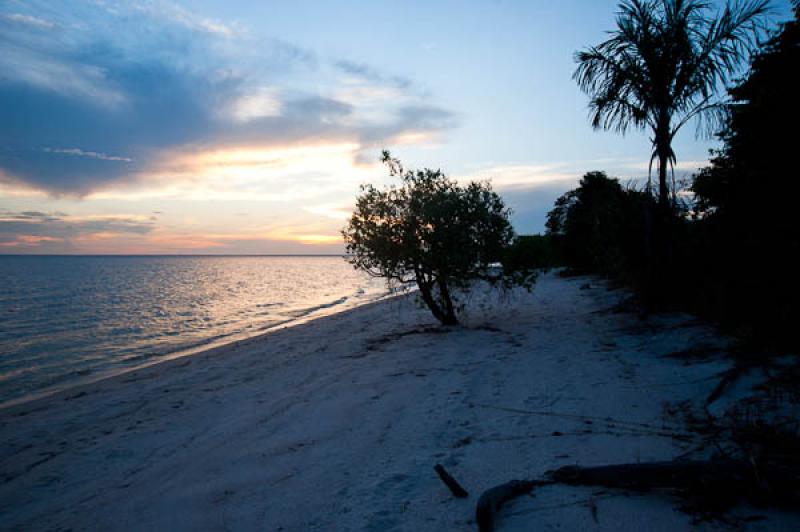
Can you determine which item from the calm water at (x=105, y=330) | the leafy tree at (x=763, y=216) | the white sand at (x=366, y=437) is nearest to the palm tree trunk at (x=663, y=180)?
the leafy tree at (x=763, y=216)

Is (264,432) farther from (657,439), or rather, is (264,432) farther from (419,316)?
(419,316)

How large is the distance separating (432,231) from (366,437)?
806cm

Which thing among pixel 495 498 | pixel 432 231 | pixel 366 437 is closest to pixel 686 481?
pixel 495 498

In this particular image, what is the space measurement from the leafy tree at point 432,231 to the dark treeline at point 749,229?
4.04 meters

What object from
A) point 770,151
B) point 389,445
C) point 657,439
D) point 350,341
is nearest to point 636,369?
point 657,439

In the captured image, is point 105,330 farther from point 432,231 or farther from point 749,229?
point 749,229

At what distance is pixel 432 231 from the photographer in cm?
1297

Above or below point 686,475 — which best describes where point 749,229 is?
above

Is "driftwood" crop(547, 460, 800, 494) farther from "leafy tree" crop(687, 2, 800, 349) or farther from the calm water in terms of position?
the calm water

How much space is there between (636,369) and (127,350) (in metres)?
18.7

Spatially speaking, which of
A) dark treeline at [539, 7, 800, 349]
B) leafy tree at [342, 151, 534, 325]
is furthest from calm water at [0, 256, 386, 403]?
dark treeline at [539, 7, 800, 349]

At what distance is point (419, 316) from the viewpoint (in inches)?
738

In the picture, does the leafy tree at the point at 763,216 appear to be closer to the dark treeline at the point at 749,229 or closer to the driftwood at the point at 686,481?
the dark treeline at the point at 749,229

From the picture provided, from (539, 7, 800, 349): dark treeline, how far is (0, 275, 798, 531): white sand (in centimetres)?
108
